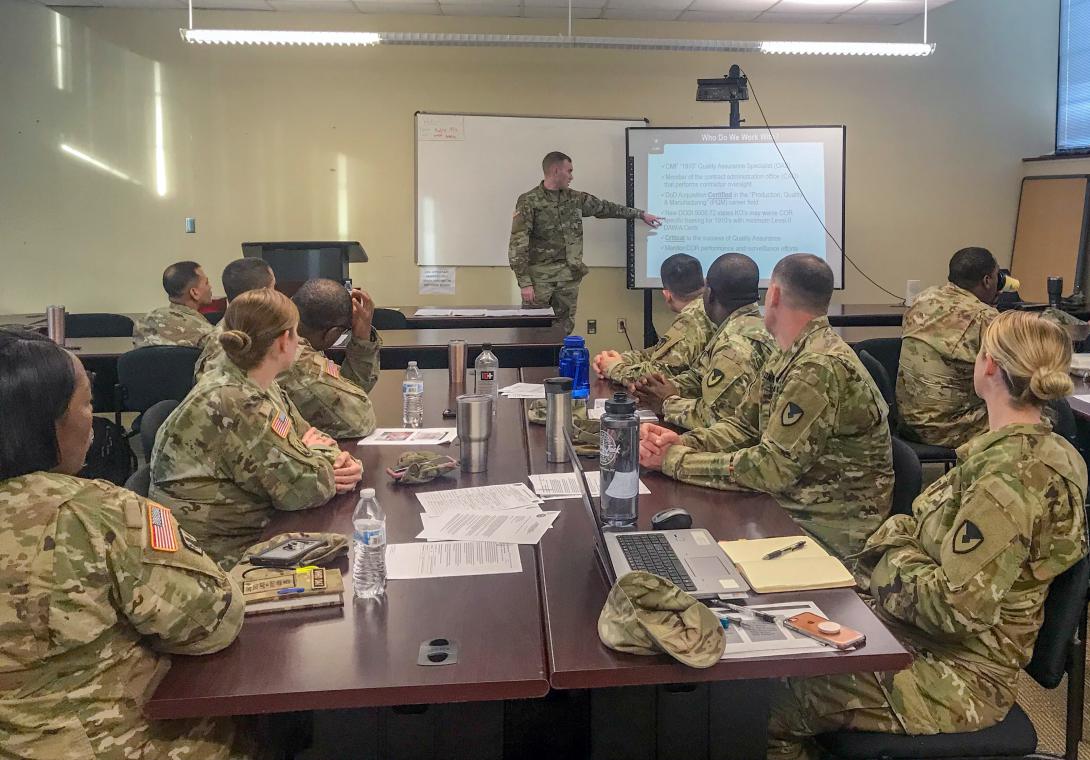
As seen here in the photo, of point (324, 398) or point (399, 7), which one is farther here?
point (399, 7)

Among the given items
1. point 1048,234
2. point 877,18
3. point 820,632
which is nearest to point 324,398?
point 820,632

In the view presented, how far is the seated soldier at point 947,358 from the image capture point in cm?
375

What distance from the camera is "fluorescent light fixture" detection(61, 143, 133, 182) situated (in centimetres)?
653

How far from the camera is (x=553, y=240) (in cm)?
650

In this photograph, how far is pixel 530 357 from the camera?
179 inches

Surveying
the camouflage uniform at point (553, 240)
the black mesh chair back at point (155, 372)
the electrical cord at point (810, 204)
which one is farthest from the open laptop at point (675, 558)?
the electrical cord at point (810, 204)

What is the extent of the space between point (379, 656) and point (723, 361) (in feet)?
6.21

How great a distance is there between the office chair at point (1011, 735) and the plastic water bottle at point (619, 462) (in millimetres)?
593

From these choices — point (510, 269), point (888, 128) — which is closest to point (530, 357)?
point (510, 269)

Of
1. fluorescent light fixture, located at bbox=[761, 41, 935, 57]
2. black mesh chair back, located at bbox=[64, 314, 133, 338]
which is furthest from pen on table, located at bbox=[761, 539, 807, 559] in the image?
black mesh chair back, located at bbox=[64, 314, 133, 338]

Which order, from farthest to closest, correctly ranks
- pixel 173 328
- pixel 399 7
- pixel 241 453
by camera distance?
pixel 399 7
pixel 173 328
pixel 241 453

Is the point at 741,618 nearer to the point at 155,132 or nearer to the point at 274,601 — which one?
the point at 274,601

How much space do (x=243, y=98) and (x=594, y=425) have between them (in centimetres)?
518

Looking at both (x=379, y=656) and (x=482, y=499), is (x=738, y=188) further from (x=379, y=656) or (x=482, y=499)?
(x=379, y=656)
